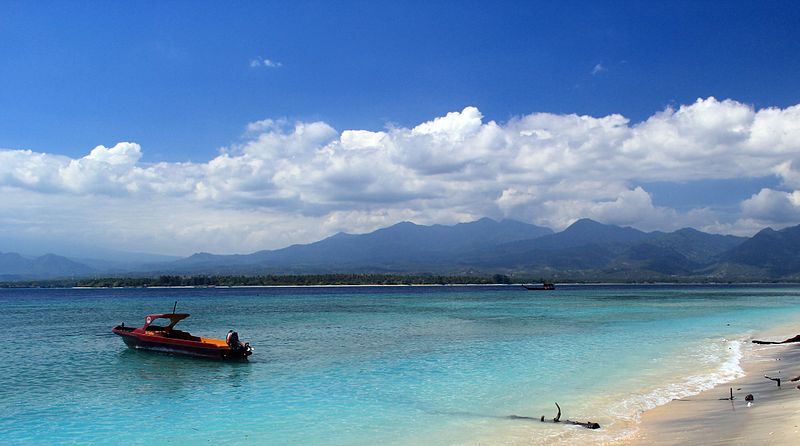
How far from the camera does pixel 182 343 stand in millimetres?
30016

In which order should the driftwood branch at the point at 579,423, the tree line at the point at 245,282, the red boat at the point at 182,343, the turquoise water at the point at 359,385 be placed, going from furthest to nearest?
1. the tree line at the point at 245,282
2. the red boat at the point at 182,343
3. the turquoise water at the point at 359,385
4. the driftwood branch at the point at 579,423

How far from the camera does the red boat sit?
28.0 meters

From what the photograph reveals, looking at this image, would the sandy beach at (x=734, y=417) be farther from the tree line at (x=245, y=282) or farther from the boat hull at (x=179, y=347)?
the tree line at (x=245, y=282)

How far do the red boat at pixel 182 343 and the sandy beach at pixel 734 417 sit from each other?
64.5ft

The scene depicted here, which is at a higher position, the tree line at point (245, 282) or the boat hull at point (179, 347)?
the boat hull at point (179, 347)

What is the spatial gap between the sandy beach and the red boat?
64.5 feet

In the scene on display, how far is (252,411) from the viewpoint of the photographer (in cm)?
1825

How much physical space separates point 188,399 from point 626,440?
1529cm

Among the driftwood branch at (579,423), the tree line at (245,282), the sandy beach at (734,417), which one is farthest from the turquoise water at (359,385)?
the tree line at (245,282)

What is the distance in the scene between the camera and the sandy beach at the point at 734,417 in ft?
40.1

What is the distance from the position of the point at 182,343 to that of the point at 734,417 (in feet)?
85.4

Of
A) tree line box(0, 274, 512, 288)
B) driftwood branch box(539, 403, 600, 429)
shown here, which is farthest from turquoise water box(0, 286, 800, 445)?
tree line box(0, 274, 512, 288)

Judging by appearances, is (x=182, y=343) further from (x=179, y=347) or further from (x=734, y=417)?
(x=734, y=417)

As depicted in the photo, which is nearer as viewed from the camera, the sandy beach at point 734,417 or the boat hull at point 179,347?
the sandy beach at point 734,417
